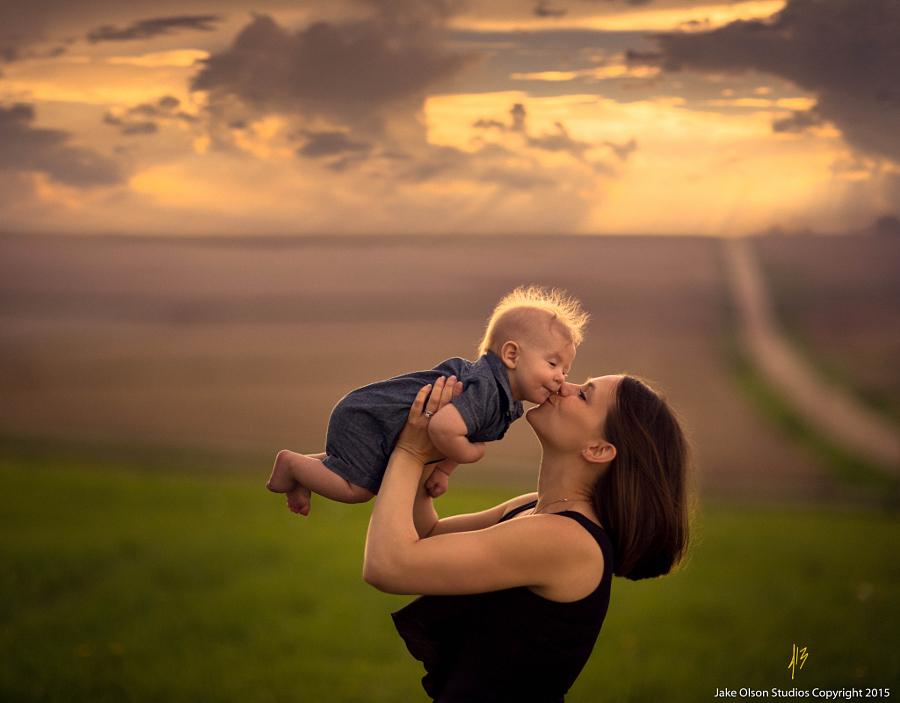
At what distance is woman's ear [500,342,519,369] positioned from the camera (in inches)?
125

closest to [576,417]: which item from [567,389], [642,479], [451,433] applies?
[567,389]

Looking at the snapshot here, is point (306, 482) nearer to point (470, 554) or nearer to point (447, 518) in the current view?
point (447, 518)

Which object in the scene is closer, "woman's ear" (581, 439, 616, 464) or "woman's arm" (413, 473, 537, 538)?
"woman's ear" (581, 439, 616, 464)

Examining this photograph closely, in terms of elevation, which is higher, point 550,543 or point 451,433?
point 451,433

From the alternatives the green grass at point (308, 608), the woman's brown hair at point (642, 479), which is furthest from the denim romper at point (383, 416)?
the green grass at point (308, 608)

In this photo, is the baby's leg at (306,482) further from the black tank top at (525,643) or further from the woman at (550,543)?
the black tank top at (525,643)

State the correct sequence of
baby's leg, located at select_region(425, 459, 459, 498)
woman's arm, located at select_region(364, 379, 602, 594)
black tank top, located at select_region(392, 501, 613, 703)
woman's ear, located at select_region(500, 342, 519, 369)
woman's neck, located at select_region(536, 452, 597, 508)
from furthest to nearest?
baby's leg, located at select_region(425, 459, 459, 498)
woman's ear, located at select_region(500, 342, 519, 369)
woman's neck, located at select_region(536, 452, 597, 508)
black tank top, located at select_region(392, 501, 613, 703)
woman's arm, located at select_region(364, 379, 602, 594)

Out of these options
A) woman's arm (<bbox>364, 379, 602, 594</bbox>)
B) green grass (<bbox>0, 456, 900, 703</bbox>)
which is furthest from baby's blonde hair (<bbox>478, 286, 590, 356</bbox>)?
green grass (<bbox>0, 456, 900, 703</bbox>)

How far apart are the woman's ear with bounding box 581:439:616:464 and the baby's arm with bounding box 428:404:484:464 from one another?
1.01ft

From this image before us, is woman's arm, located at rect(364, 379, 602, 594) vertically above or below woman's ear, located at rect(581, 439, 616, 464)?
below

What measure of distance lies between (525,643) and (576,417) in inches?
24.6

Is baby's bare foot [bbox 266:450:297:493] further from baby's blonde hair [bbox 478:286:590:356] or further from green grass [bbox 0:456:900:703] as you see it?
green grass [bbox 0:456:900:703]

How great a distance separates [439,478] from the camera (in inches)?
130
